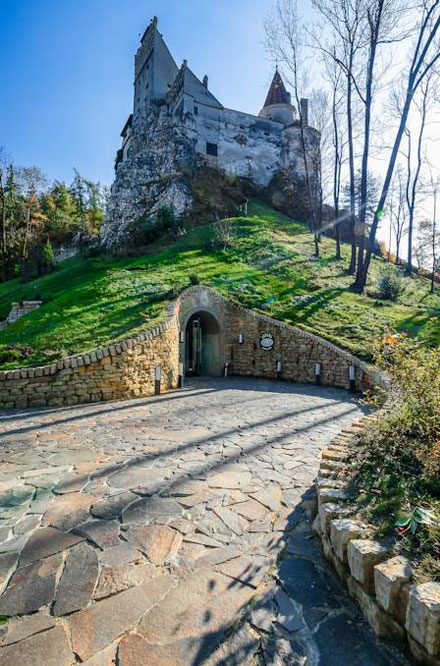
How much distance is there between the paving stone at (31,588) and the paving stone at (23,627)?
2.4 inches

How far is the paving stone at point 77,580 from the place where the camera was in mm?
2084

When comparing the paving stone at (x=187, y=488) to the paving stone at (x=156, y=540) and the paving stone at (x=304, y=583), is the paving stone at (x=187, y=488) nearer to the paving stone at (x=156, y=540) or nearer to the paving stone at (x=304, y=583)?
the paving stone at (x=156, y=540)

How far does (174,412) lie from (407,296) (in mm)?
18520

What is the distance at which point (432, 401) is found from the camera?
146 inches

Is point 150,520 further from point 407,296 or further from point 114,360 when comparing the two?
point 407,296

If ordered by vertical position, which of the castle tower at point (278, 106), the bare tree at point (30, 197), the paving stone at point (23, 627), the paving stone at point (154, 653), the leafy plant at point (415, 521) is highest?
the castle tower at point (278, 106)

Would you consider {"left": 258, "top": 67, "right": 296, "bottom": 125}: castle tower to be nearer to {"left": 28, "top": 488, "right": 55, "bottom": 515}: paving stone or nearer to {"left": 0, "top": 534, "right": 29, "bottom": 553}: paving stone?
{"left": 28, "top": 488, "right": 55, "bottom": 515}: paving stone

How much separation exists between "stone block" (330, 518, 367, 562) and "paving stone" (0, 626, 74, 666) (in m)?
1.75

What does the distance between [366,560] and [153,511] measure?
1.94 metres

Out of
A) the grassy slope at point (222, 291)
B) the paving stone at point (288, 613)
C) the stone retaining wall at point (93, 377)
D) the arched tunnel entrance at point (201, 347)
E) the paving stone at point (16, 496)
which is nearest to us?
the paving stone at point (288, 613)

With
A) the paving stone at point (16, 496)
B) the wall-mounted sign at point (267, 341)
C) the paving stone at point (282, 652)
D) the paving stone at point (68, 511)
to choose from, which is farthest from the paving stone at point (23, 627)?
the wall-mounted sign at point (267, 341)

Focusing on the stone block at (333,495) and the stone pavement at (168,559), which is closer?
the stone pavement at (168,559)

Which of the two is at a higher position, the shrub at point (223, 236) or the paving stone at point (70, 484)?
the shrub at point (223, 236)

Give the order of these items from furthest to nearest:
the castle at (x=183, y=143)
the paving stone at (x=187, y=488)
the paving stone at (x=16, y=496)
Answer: the castle at (x=183, y=143)
the paving stone at (x=187, y=488)
the paving stone at (x=16, y=496)
